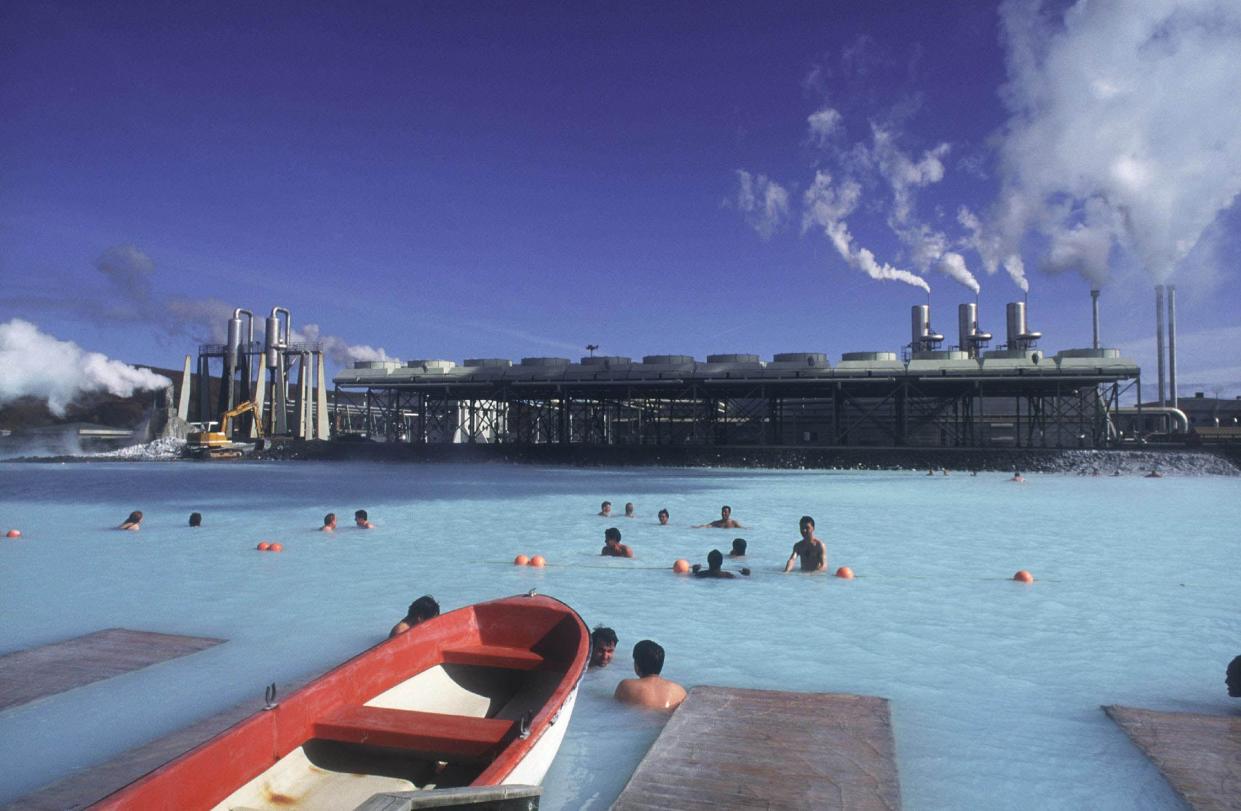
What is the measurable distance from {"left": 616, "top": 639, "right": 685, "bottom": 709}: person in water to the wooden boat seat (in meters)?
0.89

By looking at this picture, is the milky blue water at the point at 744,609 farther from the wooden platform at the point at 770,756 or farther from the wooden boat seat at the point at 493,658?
the wooden boat seat at the point at 493,658

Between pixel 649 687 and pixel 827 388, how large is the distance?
125 ft

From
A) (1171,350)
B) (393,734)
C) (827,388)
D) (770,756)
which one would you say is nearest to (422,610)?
(393,734)

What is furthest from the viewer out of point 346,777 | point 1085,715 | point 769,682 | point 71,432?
point 71,432

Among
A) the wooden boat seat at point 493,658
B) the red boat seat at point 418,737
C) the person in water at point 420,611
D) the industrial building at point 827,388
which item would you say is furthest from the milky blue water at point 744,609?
the industrial building at point 827,388

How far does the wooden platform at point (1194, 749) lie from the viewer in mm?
4504

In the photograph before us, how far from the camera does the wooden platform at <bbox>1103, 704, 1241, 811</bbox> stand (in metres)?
4.50

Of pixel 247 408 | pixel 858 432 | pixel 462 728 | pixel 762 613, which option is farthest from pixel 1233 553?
pixel 247 408

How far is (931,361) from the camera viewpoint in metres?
39.2

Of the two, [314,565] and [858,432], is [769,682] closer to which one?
[314,565]

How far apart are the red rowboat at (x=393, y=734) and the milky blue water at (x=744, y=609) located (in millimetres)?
695

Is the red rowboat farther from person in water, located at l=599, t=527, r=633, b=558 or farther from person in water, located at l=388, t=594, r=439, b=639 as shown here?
person in water, located at l=599, t=527, r=633, b=558

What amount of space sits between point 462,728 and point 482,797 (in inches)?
46.9

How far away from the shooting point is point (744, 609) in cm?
1016
